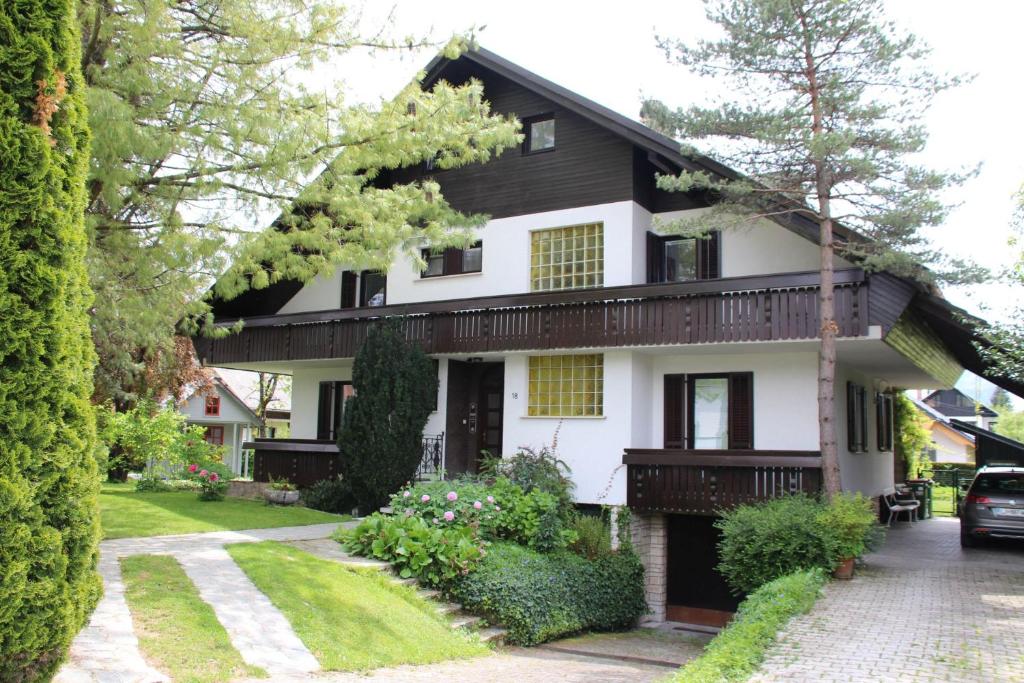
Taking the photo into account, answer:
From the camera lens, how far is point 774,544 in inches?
490

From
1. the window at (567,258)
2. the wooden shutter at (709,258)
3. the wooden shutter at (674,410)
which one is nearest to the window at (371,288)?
the window at (567,258)

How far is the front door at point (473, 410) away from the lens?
19312 millimetres

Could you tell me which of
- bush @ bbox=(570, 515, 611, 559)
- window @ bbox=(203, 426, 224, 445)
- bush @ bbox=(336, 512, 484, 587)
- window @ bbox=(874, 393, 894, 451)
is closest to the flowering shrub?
bush @ bbox=(336, 512, 484, 587)

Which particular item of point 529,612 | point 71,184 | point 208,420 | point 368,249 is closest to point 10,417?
point 71,184

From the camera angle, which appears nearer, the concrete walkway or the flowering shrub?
the concrete walkway

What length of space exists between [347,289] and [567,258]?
6681 millimetres

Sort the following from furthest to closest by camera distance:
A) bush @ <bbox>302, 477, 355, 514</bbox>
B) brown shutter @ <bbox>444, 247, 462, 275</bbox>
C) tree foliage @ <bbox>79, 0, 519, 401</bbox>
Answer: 1. brown shutter @ <bbox>444, 247, 462, 275</bbox>
2. bush @ <bbox>302, 477, 355, 514</bbox>
3. tree foliage @ <bbox>79, 0, 519, 401</bbox>

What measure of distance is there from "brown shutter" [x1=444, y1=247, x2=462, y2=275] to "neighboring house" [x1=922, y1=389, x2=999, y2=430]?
169 ft

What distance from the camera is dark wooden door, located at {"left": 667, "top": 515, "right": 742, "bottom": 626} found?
55.1 feet

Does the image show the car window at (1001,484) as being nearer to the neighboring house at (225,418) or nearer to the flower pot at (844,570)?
the flower pot at (844,570)

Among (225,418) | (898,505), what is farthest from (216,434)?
(898,505)

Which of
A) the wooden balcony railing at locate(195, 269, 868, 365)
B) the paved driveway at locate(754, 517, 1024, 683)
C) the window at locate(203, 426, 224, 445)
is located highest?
the wooden balcony railing at locate(195, 269, 868, 365)

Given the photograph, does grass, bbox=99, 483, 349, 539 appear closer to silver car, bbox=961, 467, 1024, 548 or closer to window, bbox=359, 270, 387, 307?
window, bbox=359, 270, 387, 307

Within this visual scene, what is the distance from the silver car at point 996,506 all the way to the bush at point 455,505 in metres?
8.93
